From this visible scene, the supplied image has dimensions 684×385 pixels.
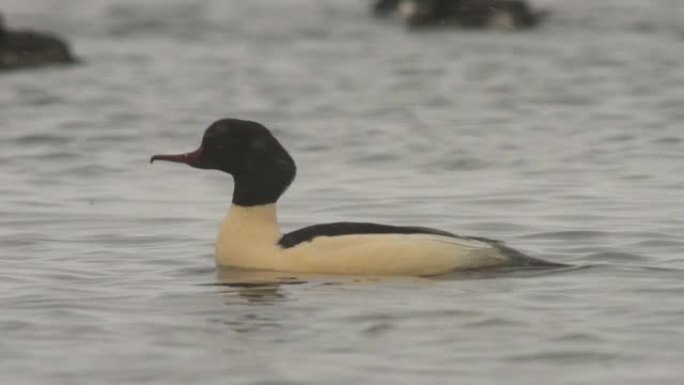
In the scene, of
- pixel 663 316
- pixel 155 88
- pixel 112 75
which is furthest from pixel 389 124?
pixel 663 316

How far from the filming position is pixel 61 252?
13.8 m

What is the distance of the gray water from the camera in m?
10.1

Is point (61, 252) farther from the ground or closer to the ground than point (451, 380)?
closer to the ground

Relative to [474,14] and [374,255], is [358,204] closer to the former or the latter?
[374,255]

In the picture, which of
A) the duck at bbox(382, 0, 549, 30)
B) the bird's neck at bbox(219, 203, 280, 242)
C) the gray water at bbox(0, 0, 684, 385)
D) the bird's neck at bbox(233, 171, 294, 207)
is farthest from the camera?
the duck at bbox(382, 0, 549, 30)

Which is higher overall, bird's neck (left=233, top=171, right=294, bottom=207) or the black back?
bird's neck (left=233, top=171, right=294, bottom=207)

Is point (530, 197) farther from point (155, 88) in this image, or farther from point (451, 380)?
point (155, 88)

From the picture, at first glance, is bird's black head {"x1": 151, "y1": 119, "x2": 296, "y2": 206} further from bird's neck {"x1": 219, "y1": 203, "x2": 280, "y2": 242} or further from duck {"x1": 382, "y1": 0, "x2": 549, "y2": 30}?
duck {"x1": 382, "y1": 0, "x2": 549, "y2": 30}

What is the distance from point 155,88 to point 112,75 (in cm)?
187

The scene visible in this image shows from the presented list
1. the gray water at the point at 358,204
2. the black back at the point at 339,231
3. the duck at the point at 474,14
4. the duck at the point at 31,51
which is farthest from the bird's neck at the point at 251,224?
the duck at the point at 474,14

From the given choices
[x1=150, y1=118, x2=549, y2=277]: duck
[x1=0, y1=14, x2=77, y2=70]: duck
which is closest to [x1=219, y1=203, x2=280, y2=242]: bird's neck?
[x1=150, y1=118, x2=549, y2=277]: duck

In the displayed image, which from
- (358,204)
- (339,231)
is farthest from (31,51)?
(339,231)

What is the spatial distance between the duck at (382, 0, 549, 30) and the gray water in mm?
1182

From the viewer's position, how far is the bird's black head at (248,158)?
12.9m
